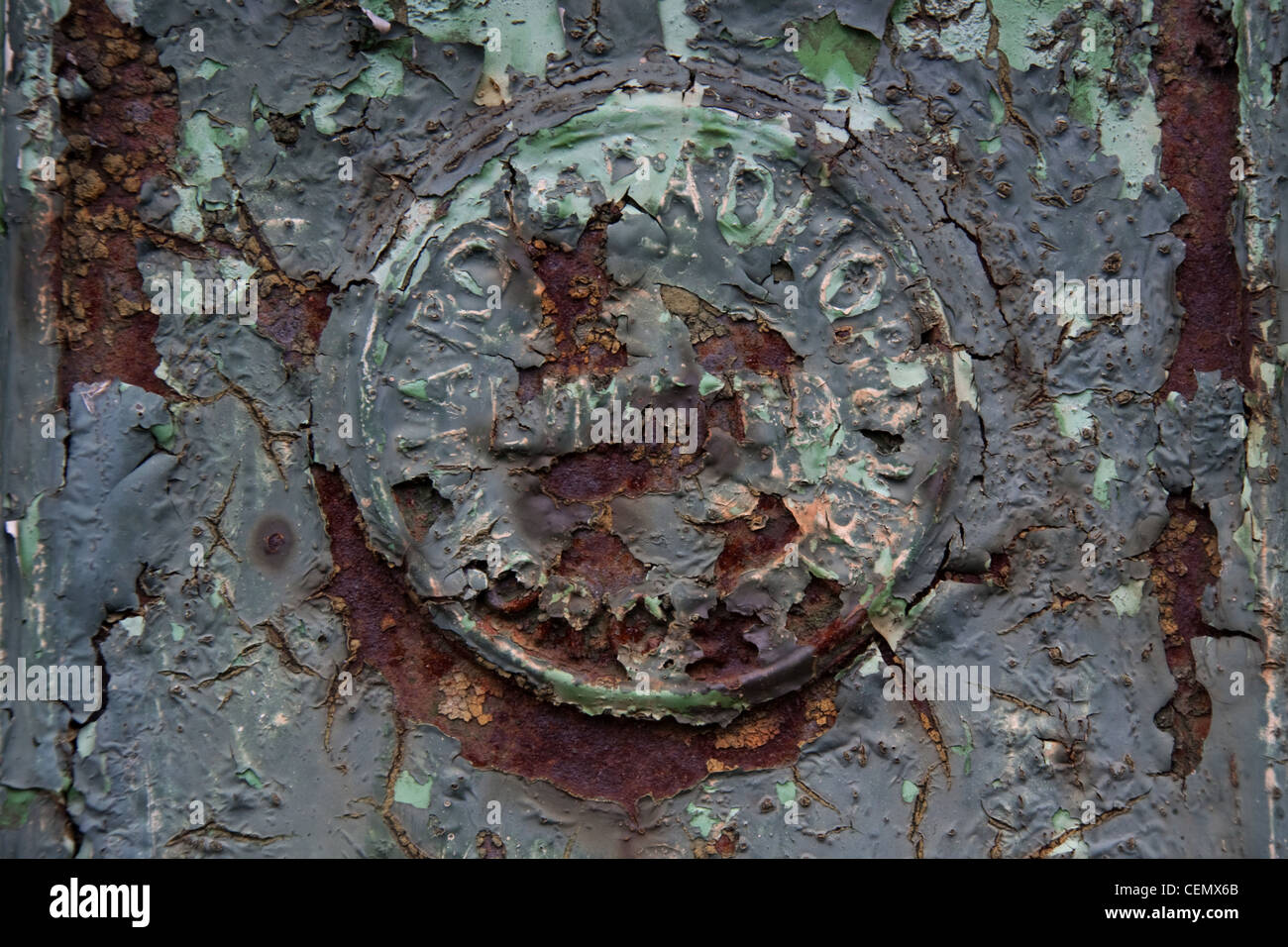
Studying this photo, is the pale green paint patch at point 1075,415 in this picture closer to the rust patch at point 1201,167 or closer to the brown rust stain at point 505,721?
the rust patch at point 1201,167

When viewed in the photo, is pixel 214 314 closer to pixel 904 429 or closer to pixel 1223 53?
pixel 904 429

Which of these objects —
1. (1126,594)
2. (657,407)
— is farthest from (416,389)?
(1126,594)

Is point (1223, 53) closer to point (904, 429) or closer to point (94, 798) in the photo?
point (904, 429)

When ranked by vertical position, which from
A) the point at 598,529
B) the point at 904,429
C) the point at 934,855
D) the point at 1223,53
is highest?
the point at 1223,53

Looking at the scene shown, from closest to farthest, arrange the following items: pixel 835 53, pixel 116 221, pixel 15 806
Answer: pixel 15 806 → pixel 116 221 → pixel 835 53

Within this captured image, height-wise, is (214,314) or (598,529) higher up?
(214,314)

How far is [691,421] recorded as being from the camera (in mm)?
2537

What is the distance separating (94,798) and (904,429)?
207cm

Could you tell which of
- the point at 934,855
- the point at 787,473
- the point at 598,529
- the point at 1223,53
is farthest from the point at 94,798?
the point at 1223,53

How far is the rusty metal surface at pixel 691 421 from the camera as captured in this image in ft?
8.13

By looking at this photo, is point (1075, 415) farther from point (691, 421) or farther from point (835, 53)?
point (835, 53)

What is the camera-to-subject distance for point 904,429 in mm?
2535

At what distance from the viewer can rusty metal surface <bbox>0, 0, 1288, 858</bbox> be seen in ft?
8.13

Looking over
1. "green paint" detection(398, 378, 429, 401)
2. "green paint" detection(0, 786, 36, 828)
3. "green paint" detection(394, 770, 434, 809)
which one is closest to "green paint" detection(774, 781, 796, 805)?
"green paint" detection(394, 770, 434, 809)
